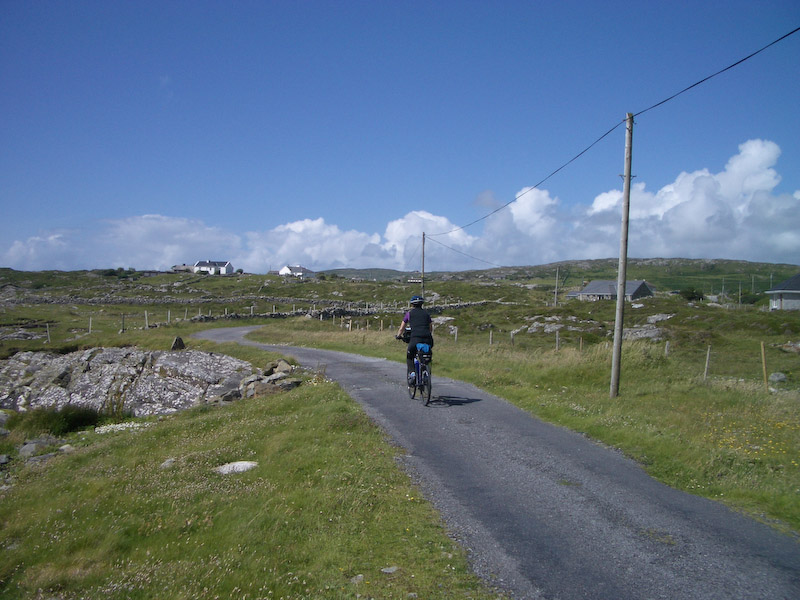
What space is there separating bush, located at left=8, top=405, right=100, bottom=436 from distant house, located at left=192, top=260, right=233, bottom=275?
14138 cm

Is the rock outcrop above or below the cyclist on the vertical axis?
below

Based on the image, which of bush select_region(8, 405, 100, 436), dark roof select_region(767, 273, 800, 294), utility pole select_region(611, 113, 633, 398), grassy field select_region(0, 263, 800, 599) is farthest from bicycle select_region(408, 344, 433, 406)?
dark roof select_region(767, 273, 800, 294)

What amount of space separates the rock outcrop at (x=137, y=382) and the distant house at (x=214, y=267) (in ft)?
429

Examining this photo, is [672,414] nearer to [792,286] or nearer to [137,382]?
[137,382]

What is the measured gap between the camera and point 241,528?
5891 mm

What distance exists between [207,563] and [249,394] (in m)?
12.2

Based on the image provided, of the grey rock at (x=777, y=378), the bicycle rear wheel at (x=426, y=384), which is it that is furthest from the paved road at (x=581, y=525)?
the grey rock at (x=777, y=378)

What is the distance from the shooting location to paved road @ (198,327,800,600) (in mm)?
4418

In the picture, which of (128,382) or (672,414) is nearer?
(672,414)

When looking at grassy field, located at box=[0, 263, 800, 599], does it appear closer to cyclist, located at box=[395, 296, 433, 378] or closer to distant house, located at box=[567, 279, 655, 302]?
cyclist, located at box=[395, 296, 433, 378]

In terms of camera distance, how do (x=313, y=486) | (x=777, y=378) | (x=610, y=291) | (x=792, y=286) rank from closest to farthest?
(x=313, y=486)
(x=777, y=378)
(x=792, y=286)
(x=610, y=291)

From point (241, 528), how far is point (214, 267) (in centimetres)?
16325

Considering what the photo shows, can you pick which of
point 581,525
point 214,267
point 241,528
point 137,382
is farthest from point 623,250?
point 214,267

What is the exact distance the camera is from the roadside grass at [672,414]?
22.9 ft
